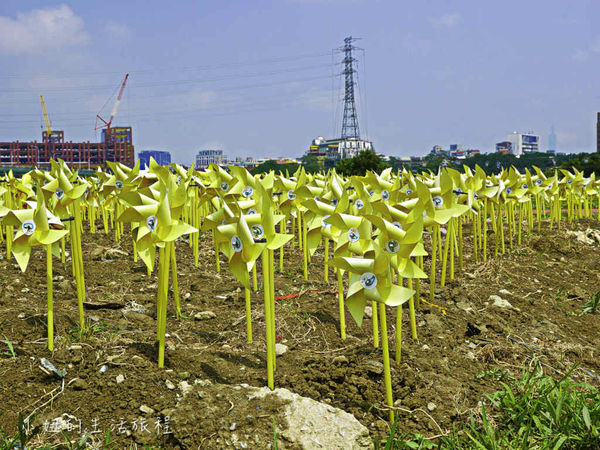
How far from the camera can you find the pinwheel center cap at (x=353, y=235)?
3.15 m

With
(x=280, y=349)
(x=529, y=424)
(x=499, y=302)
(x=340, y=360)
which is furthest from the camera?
(x=499, y=302)

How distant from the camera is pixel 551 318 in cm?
551

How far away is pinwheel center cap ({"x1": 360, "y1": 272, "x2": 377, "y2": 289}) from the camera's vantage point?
275cm

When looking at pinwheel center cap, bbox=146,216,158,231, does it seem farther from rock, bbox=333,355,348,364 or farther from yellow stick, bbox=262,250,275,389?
rock, bbox=333,355,348,364

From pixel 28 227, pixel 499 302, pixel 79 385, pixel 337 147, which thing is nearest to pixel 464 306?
pixel 499 302

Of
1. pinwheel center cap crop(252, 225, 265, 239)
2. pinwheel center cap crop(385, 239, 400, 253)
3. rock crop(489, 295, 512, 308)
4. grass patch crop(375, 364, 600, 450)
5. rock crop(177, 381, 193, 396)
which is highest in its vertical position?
pinwheel center cap crop(252, 225, 265, 239)

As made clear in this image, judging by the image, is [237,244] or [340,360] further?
[340,360]

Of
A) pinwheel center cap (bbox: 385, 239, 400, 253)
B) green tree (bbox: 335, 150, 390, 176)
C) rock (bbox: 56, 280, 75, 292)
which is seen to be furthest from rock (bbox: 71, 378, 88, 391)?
green tree (bbox: 335, 150, 390, 176)

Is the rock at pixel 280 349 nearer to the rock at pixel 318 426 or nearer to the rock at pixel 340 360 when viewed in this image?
the rock at pixel 340 360

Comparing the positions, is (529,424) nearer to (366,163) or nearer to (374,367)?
(374,367)

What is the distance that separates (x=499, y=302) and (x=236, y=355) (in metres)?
3.28

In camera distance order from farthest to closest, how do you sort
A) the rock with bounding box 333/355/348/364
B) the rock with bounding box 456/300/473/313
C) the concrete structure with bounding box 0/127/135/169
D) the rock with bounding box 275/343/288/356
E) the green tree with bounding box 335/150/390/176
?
the concrete structure with bounding box 0/127/135/169, the green tree with bounding box 335/150/390/176, the rock with bounding box 456/300/473/313, the rock with bounding box 275/343/288/356, the rock with bounding box 333/355/348/364

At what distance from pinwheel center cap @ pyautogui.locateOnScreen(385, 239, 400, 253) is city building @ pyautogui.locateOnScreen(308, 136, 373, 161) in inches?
2713

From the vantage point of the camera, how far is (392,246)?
3.02 metres
